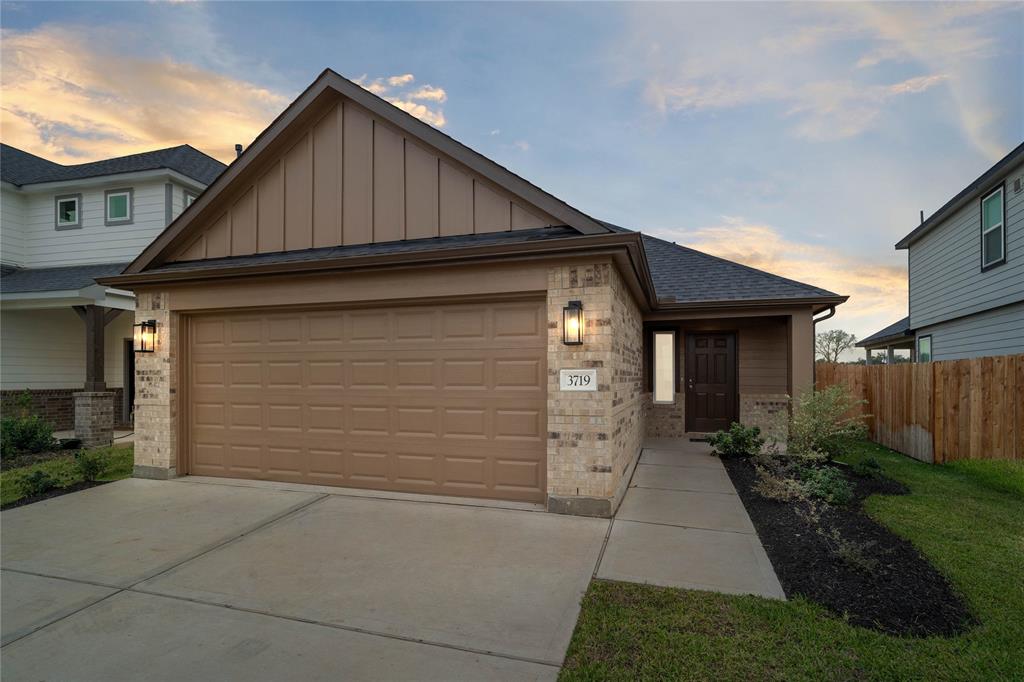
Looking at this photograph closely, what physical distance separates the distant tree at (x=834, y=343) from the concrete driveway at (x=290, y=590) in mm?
41050

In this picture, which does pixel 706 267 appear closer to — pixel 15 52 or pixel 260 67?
pixel 260 67

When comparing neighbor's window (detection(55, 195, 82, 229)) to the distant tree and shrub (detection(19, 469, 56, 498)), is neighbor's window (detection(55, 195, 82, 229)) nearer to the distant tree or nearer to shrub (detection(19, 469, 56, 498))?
shrub (detection(19, 469, 56, 498))

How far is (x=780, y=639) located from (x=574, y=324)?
10.9 feet

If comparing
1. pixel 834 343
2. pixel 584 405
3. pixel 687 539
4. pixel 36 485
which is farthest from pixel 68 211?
pixel 834 343

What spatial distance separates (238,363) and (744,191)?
11.9 meters

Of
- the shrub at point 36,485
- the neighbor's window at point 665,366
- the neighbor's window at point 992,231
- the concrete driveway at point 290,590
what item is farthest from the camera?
the neighbor's window at point 665,366

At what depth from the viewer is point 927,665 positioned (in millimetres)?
2750

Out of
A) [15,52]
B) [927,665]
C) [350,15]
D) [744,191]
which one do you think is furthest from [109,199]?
[927,665]

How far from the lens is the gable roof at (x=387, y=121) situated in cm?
588

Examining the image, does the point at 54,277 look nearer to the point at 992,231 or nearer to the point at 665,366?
the point at 665,366

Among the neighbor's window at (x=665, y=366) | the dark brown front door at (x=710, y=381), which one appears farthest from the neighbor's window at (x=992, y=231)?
the neighbor's window at (x=665, y=366)

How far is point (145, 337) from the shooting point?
24.2 feet

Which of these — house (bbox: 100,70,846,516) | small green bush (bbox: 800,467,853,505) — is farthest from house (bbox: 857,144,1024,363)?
house (bbox: 100,70,846,516)

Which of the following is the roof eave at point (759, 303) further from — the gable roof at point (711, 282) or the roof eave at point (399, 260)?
the roof eave at point (399, 260)
